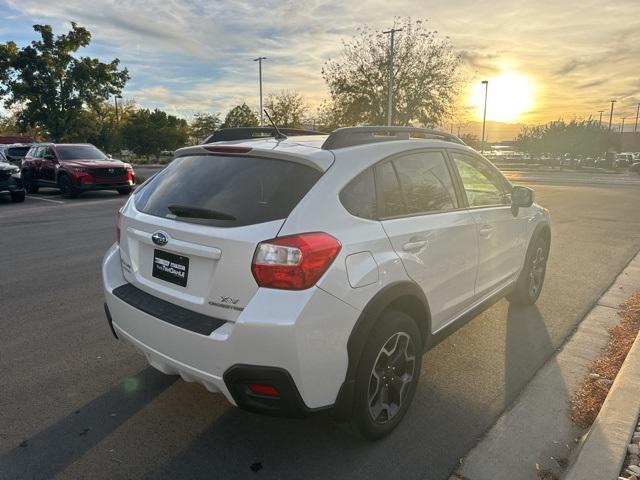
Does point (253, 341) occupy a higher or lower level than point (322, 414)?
higher

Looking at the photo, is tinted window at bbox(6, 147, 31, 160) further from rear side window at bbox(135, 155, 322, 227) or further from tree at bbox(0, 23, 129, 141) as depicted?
rear side window at bbox(135, 155, 322, 227)

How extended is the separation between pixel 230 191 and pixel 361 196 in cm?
71

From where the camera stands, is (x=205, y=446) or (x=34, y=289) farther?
(x=34, y=289)

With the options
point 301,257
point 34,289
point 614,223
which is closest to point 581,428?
point 301,257

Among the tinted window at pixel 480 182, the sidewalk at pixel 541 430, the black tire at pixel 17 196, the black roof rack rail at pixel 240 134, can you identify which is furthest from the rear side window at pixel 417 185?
the black tire at pixel 17 196

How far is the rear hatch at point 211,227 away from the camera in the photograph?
2.32m

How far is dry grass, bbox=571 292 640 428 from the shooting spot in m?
3.01

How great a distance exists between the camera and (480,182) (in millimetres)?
3928

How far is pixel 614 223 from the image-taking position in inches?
417

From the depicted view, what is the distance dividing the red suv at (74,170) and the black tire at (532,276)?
13948 millimetres

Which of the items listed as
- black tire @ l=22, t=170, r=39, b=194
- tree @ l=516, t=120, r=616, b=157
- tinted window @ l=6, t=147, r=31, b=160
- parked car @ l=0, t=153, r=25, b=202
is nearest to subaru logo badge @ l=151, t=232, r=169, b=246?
parked car @ l=0, t=153, r=25, b=202

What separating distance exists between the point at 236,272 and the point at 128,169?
15.3 meters

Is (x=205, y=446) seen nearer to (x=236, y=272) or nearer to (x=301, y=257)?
(x=236, y=272)

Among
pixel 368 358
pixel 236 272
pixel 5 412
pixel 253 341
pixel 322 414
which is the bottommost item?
pixel 5 412
